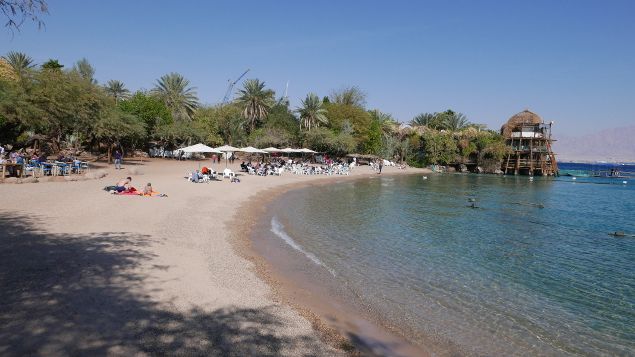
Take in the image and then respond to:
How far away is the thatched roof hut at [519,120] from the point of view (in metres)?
63.6

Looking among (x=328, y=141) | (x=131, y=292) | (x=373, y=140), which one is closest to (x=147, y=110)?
(x=328, y=141)

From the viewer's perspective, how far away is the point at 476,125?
76438 millimetres

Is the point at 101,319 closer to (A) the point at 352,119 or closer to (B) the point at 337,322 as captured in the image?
(B) the point at 337,322

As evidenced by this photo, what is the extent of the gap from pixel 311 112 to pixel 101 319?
56415 millimetres

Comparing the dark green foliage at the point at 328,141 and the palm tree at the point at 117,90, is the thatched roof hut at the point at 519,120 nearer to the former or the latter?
the dark green foliage at the point at 328,141

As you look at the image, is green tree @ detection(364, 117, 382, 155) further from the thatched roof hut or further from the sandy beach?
the sandy beach

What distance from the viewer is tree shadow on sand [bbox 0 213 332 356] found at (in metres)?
4.48

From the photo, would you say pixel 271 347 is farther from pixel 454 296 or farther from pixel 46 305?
pixel 454 296

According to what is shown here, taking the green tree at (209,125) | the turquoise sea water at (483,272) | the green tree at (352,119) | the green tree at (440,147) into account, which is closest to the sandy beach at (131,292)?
the turquoise sea water at (483,272)

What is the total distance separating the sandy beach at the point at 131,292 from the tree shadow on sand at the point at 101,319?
13 mm

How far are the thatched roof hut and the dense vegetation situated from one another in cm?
197

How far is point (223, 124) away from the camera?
54.7 m

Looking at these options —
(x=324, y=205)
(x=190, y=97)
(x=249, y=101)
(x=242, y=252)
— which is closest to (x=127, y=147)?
(x=190, y=97)

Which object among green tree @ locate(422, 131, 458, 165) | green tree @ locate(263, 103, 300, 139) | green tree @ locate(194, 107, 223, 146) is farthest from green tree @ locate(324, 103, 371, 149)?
green tree @ locate(194, 107, 223, 146)
